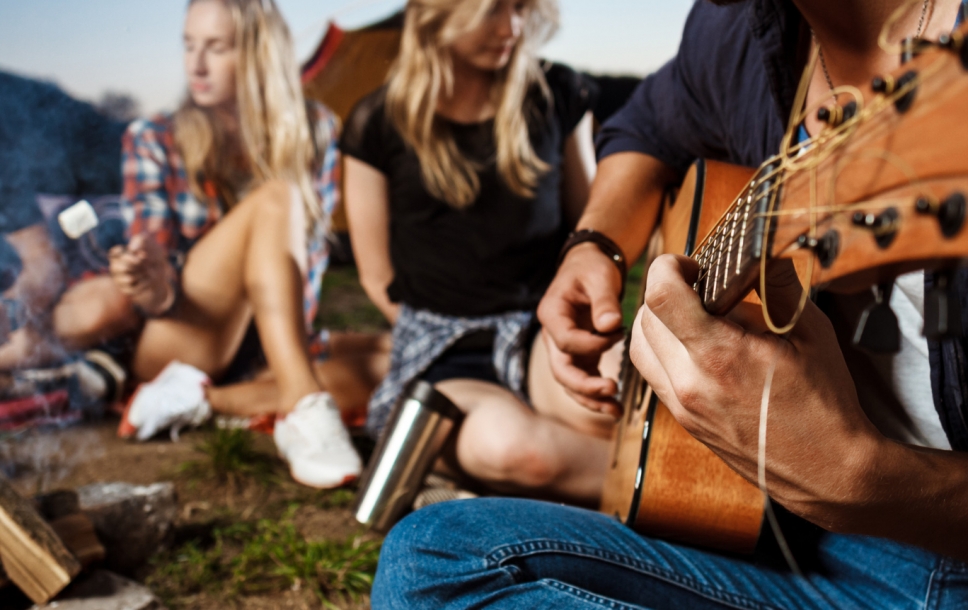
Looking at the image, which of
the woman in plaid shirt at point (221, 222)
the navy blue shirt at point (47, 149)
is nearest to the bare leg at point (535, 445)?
the woman in plaid shirt at point (221, 222)

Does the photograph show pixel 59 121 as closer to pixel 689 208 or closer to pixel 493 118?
pixel 493 118

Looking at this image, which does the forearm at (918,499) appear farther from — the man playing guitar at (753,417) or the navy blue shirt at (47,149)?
the navy blue shirt at (47,149)

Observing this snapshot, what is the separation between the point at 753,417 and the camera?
750 mm

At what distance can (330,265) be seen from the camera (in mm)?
2666

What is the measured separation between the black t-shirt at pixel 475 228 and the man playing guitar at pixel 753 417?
673 millimetres

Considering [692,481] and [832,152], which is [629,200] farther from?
[832,152]

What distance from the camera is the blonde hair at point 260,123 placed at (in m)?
2.32

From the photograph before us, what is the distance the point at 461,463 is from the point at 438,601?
0.88 meters

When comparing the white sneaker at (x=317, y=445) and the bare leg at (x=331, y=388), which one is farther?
the bare leg at (x=331, y=388)

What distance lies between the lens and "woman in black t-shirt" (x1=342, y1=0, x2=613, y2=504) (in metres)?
2.06

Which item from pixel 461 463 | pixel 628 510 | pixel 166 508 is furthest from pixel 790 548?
pixel 166 508

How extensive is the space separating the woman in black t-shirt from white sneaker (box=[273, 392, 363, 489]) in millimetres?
125

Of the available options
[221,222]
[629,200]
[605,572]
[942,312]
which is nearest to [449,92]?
[221,222]

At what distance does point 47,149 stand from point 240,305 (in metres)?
0.71
